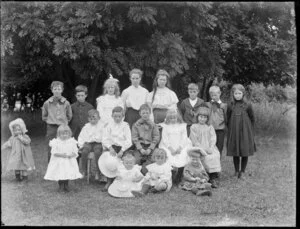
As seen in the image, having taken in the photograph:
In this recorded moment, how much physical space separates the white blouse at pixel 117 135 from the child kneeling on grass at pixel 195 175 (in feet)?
3.36

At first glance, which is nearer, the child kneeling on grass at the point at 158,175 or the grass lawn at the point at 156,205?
the grass lawn at the point at 156,205

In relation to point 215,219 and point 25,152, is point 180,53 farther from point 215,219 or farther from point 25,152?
point 215,219

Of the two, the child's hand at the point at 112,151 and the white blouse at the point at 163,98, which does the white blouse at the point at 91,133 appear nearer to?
the child's hand at the point at 112,151

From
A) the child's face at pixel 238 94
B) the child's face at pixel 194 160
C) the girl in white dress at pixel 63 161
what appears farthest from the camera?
the child's face at pixel 238 94

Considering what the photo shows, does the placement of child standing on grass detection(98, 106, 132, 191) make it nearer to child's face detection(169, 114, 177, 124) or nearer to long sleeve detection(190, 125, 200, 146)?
child's face detection(169, 114, 177, 124)

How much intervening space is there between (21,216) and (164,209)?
5.93ft

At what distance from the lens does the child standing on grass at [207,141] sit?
6688 millimetres

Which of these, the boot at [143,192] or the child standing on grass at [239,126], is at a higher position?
the child standing on grass at [239,126]

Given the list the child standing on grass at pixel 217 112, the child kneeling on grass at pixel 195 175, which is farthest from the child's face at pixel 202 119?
the child kneeling on grass at pixel 195 175

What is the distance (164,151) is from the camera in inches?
254

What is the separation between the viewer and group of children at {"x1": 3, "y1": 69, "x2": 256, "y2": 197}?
6254mm

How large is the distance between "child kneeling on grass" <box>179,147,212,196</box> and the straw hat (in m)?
1.09

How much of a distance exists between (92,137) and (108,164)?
67 centimetres

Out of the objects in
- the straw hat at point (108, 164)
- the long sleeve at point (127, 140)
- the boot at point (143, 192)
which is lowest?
the boot at point (143, 192)
